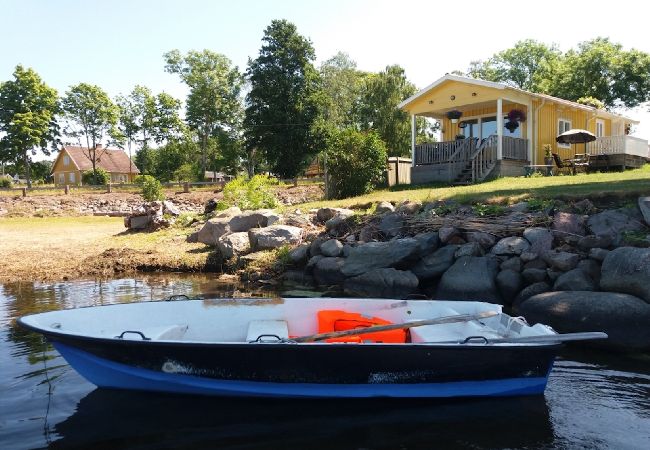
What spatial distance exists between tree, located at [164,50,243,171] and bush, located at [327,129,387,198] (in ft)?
109

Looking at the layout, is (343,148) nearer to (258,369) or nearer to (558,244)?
(558,244)

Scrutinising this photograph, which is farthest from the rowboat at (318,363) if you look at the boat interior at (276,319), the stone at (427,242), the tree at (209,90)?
the tree at (209,90)

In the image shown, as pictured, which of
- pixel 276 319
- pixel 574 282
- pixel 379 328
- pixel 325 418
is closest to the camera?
pixel 325 418

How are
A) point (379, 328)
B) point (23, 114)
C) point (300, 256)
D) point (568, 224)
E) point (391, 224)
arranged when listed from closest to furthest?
point (379, 328) → point (568, 224) → point (391, 224) → point (300, 256) → point (23, 114)

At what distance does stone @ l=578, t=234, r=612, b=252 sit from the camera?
940 cm

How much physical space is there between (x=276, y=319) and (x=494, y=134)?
16.3 meters

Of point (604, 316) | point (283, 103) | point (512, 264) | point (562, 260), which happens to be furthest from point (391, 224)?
point (283, 103)

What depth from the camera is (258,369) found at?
5547 millimetres

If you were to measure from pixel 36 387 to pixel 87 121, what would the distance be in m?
52.2

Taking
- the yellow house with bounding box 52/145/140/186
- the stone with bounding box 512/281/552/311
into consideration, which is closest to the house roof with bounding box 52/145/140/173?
the yellow house with bounding box 52/145/140/186

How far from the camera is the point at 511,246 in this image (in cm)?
1023

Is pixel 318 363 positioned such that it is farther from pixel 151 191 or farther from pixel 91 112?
pixel 91 112

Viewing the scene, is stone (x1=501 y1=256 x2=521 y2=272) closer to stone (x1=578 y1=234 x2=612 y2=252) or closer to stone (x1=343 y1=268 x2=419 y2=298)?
stone (x1=578 y1=234 x2=612 y2=252)

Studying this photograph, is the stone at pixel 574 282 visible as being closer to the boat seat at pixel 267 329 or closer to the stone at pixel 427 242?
the stone at pixel 427 242
